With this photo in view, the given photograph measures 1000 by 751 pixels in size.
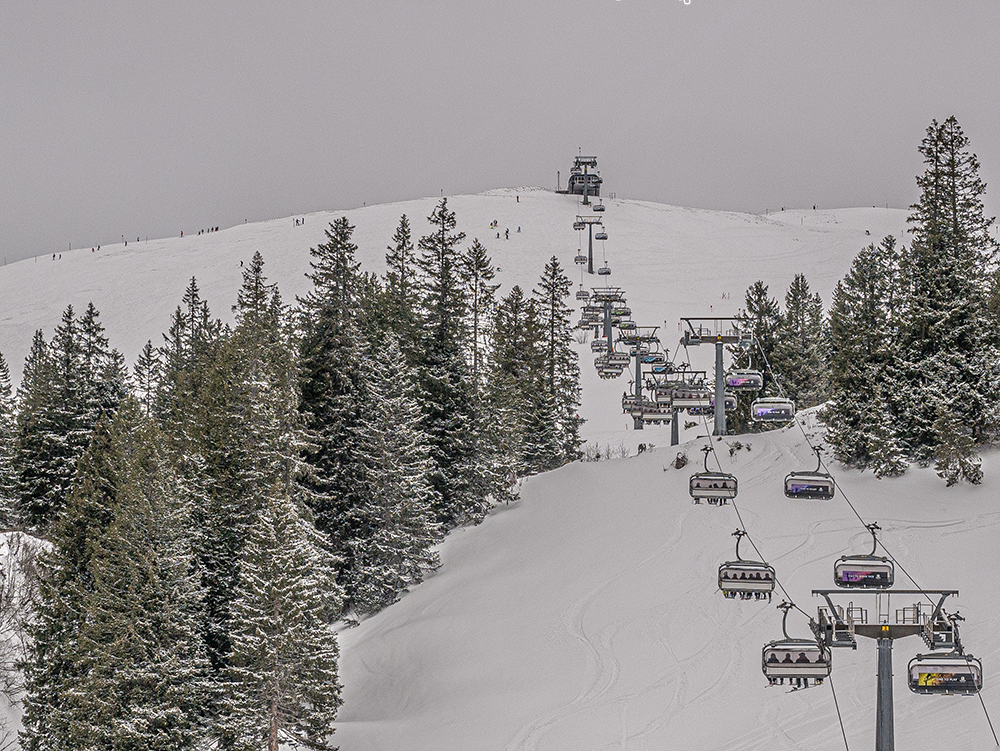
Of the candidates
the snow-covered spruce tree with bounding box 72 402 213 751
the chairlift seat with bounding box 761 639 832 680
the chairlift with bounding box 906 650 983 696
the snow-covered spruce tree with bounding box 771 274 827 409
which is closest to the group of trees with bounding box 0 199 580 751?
the snow-covered spruce tree with bounding box 72 402 213 751

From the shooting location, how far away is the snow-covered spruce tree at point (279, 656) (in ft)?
81.4

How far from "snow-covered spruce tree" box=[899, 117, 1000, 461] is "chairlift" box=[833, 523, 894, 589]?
17254 millimetres

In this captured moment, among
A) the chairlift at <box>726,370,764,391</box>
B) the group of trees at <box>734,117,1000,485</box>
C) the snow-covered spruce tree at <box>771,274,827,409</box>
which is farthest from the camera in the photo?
the snow-covered spruce tree at <box>771,274,827,409</box>

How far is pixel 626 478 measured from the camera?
1585 inches

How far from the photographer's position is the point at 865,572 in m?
17.7

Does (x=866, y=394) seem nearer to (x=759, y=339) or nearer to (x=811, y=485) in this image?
(x=811, y=485)

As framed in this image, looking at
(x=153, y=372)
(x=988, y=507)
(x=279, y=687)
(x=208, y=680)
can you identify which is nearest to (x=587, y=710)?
(x=279, y=687)

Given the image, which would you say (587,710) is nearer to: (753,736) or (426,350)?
(753,736)

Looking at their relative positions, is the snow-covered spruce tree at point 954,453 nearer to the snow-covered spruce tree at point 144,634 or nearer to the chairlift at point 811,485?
the chairlift at point 811,485

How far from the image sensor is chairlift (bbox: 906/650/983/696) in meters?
14.9

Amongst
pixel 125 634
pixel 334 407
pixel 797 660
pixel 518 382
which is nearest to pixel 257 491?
pixel 125 634

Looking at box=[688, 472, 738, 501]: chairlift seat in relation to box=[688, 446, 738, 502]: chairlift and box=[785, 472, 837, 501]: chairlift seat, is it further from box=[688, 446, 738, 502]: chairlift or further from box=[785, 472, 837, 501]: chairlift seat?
box=[785, 472, 837, 501]: chairlift seat

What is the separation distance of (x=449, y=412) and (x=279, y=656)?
17.2 metres

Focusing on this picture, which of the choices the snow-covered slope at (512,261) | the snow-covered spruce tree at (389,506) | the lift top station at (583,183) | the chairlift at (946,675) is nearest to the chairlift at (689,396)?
the snow-covered spruce tree at (389,506)
